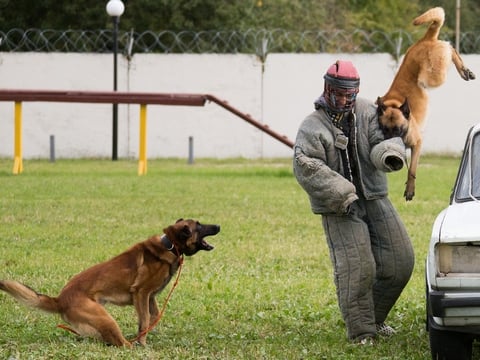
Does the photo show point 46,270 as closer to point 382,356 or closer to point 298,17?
point 382,356

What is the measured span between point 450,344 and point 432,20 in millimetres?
2979

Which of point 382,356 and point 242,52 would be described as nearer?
point 382,356

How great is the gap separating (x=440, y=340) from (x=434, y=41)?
2.96 metres

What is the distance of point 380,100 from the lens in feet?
27.0

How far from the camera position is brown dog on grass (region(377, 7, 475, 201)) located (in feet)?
28.2

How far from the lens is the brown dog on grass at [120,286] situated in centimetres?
754

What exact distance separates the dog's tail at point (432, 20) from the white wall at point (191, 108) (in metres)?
23.6

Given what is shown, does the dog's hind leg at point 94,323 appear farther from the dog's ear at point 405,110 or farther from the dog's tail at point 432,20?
the dog's tail at point 432,20

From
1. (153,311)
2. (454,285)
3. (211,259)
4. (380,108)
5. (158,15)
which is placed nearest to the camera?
(454,285)

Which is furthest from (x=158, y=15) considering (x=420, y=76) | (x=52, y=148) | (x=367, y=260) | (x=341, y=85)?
(x=367, y=260)

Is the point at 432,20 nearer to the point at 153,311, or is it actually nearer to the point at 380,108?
the point at 380,108

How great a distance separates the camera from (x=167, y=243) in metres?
7.89

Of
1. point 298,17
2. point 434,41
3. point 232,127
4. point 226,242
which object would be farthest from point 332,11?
point 434,41

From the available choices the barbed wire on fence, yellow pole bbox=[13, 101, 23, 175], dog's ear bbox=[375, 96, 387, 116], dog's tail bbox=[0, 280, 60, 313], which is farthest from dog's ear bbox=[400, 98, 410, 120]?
the barbed wire on fence
